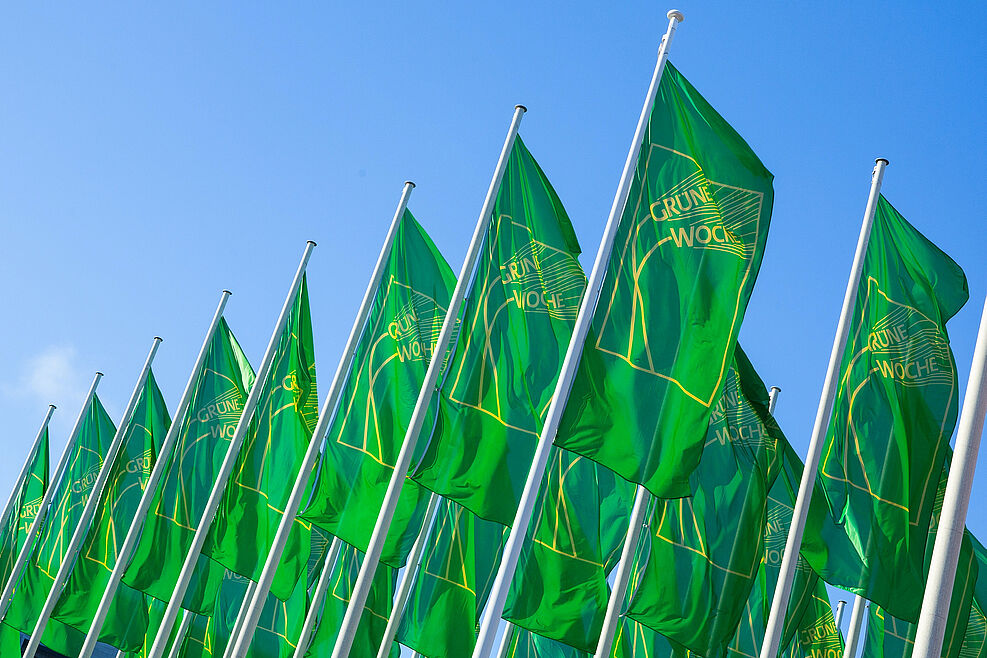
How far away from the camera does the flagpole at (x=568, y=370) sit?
35.4ft

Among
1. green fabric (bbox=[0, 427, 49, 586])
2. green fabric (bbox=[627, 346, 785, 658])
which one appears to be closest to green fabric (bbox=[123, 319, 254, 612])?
green fabric (bbox=[0, 427, 49, 586])

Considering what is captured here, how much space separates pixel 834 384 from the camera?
610 inches

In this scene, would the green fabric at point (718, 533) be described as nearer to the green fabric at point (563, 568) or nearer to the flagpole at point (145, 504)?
the green fabric at point (563, 568)

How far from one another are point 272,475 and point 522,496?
867 cm

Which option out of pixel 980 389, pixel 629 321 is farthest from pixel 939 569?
pixel 629 321

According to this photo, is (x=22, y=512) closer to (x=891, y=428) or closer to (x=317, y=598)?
(x=317, y=598)

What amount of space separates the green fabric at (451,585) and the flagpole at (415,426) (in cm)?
224

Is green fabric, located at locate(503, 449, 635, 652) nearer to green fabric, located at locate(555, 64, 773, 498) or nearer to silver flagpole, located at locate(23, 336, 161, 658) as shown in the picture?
green fabric, located at locate(555, 64, 773, 498)

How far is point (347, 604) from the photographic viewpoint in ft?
75.2

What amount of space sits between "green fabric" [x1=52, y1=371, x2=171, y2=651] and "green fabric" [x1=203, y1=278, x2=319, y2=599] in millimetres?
5032

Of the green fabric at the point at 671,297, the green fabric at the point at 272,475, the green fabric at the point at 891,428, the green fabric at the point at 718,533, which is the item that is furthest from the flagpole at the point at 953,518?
the green fabric at the point at 272,475

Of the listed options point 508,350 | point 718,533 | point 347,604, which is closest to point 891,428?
point 718,533

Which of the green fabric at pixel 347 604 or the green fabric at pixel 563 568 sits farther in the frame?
the green fabric at pixel 347 604

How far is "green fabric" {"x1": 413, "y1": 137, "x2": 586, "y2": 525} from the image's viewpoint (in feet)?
45.0
